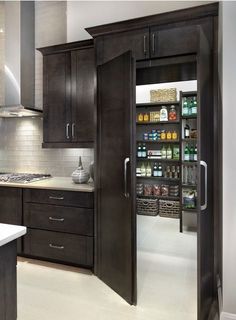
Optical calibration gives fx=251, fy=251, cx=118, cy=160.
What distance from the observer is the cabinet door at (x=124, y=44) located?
2.35 meters

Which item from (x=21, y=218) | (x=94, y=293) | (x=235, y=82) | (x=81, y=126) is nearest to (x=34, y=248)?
(x=21, y=218)

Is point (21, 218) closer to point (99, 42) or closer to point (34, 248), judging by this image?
point (34, 248)

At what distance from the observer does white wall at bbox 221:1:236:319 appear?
5.70 feet

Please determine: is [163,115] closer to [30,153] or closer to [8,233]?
[30,153]

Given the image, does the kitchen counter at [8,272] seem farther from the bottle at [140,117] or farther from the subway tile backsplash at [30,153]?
the bottle at [140,117]

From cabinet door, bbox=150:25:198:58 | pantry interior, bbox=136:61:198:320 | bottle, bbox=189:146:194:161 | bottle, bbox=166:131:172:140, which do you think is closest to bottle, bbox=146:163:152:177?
pantry interior, bbox=136:61:198:320

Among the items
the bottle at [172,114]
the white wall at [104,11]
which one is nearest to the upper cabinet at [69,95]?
the white wall at [104,11]

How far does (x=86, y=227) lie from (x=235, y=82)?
1.88 m

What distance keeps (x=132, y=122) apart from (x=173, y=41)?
2.84 feet

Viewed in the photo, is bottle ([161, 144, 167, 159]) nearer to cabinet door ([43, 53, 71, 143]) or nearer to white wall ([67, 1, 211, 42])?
cabinet door ([43, 53, 71, 143])

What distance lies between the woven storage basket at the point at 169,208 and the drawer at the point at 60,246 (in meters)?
1.45

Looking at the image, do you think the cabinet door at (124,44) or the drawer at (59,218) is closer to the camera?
the cabinet door at (124,44)

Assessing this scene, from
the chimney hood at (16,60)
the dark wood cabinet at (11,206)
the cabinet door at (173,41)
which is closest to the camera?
the cabinet door at (173,41)

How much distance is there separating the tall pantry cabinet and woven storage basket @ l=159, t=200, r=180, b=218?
4.72 feet
